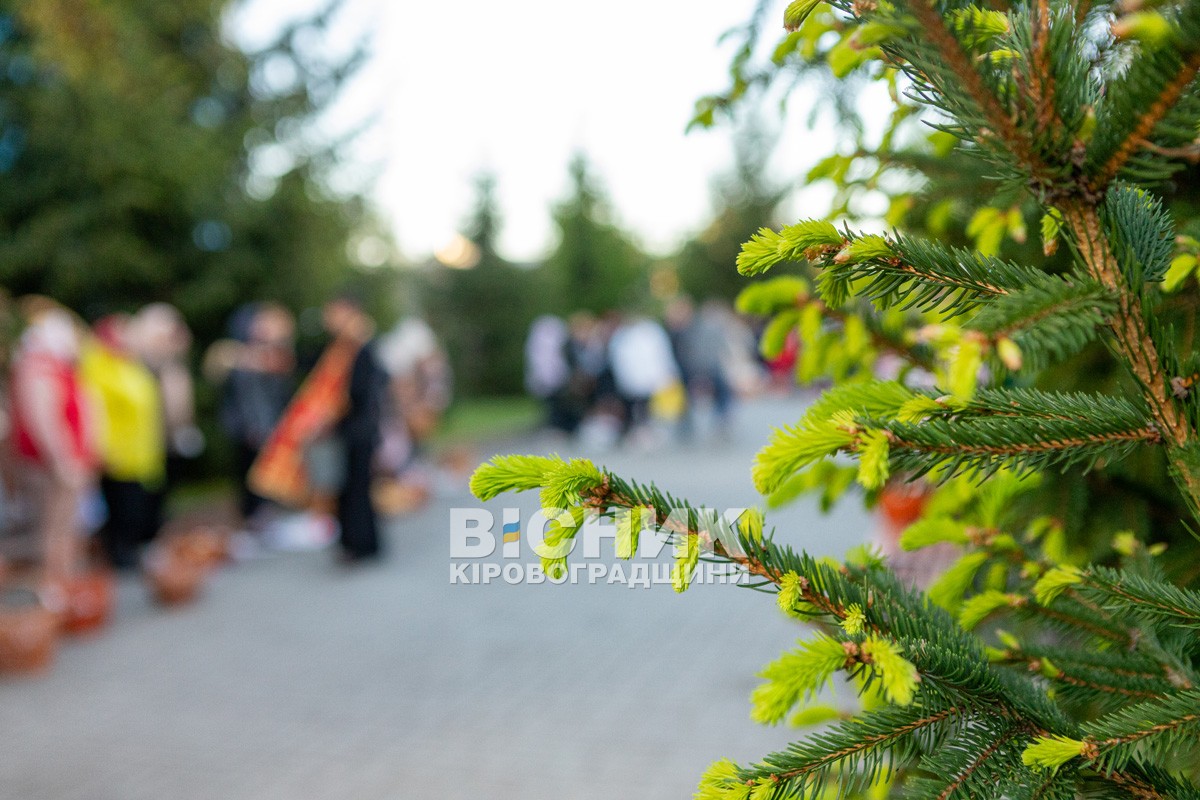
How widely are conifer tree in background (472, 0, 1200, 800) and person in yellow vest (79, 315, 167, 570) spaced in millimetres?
7313

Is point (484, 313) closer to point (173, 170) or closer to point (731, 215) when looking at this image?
point (173, 170)

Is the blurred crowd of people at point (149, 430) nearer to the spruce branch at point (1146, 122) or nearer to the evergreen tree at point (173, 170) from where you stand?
the evergreen tree at point (173, 170)

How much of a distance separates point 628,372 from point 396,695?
9.99 m

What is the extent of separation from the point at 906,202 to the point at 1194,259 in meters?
0.69

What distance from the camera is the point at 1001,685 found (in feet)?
3.47

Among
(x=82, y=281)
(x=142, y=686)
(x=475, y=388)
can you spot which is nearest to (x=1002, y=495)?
(x=142, y=686)

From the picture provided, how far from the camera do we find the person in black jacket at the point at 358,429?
291 inches

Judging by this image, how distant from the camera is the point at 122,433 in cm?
754

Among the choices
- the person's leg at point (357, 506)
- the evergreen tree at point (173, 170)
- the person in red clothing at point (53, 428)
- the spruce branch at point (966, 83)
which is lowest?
the person's leg at point (357, 506)

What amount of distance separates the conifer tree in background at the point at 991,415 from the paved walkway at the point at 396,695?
3069 mm

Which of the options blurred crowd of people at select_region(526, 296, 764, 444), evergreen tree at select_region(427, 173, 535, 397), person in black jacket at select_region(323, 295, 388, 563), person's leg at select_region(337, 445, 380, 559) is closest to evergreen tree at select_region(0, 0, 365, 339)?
person in black jacket at select_region(323, 295, 388, 563)

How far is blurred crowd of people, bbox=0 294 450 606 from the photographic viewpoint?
6391 mm

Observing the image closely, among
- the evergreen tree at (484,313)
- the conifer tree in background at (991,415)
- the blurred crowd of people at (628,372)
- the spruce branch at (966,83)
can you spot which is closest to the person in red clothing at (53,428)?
the conifer tree in background at (991,415)

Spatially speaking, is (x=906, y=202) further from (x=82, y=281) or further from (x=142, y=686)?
(x=82, y=281)
